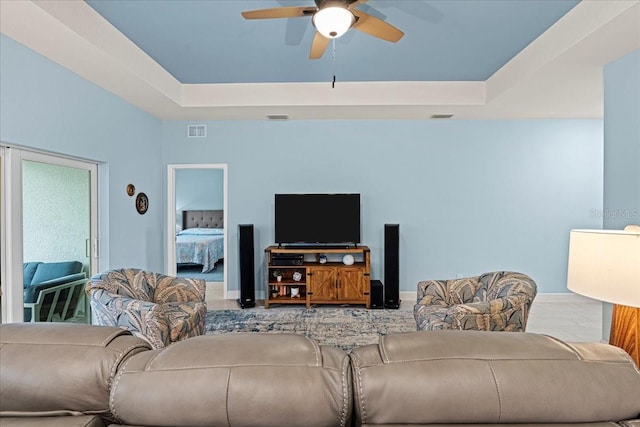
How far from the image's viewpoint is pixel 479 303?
2816 millimetres

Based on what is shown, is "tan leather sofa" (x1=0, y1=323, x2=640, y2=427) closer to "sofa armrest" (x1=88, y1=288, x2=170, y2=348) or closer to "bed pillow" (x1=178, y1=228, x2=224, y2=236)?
"sofa armrest" (x1=88, y1=288, x2=170, y2=348)

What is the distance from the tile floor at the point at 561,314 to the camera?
171 inches

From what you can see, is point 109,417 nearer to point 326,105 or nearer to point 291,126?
point 326,105

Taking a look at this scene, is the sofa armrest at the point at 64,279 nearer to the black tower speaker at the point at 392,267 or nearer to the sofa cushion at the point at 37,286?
the sofa cushion at the point at 37,286

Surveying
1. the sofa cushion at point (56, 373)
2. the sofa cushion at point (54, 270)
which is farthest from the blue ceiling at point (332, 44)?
the sofa cushion at point (56, 373)

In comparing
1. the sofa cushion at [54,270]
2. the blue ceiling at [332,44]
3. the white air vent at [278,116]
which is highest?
the blue ceiling at [332,44]

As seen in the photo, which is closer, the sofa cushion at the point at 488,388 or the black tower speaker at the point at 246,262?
the sofa cushion at the point at 488,388

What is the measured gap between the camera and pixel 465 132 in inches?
223

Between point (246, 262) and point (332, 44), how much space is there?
3.01 meters

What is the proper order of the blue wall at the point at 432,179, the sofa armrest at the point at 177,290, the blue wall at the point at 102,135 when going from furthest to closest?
the blue wall at the point at 432,179
the sofa armrest at the point at 177,290
the blue wall at the point at 102,135

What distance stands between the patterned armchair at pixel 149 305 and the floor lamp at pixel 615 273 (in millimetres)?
2471

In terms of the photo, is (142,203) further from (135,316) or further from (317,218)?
(135,316)

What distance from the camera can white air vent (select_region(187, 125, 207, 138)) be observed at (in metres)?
5.75

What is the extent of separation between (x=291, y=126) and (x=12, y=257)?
3.64 m
